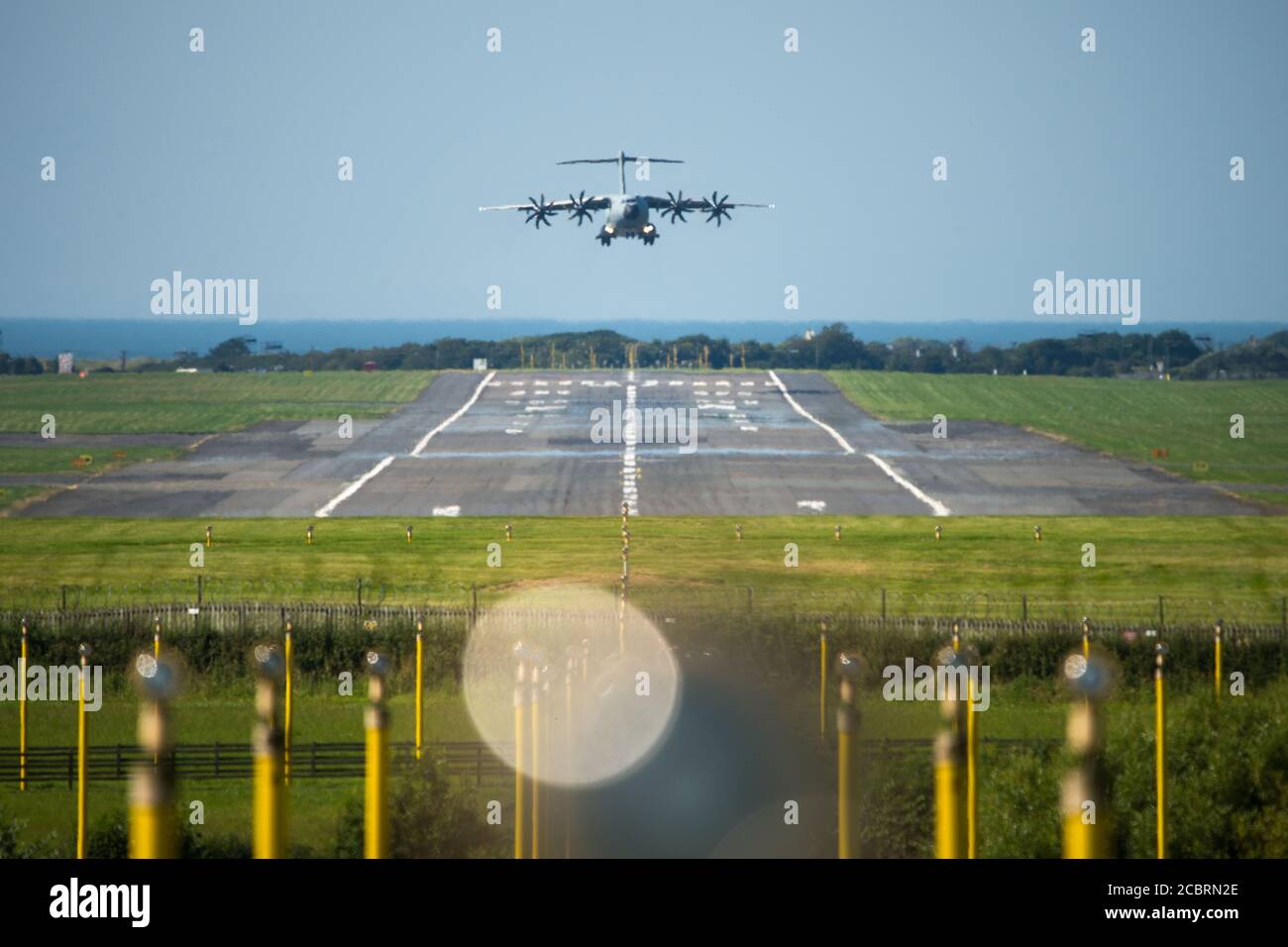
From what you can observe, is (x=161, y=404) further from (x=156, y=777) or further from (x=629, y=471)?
(x=156, y=777)

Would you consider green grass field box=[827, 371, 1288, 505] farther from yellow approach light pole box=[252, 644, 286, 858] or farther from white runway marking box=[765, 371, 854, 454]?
yellow approach light pole box=[252, 644, 286, 858]

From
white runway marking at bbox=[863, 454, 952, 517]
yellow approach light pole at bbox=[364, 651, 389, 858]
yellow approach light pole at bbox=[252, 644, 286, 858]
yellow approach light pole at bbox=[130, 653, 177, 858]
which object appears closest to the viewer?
yellow approach light pole at bbox=[130, 653, 177, 858]

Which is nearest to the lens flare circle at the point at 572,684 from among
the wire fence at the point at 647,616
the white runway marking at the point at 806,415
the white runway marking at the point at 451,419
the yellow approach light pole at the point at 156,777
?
the wire fence at the point at 647,616

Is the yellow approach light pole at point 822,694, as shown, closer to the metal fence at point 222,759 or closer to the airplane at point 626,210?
the metal fence at point 222,759

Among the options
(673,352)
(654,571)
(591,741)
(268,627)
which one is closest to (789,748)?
(591,741)

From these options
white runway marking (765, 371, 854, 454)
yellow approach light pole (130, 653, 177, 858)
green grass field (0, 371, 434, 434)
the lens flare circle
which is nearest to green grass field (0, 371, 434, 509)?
green grass field (0, 371, 434, 434)

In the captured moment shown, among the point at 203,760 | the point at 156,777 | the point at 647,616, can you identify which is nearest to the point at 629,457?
the point at 647,616
